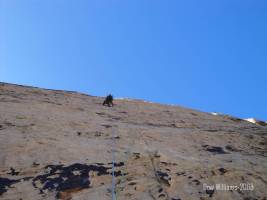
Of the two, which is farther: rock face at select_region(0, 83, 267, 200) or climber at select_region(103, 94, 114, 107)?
climber at select_region(103, 94, 114, 107)

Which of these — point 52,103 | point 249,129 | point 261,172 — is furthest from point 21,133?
point 249,129

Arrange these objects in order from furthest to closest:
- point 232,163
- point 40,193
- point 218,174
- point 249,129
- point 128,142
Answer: point 249,129 → point 128,142 → point 232,163 → point 218,174 → point 40,193

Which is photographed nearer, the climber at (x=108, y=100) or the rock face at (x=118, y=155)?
the rock face at (x=118, y=155)

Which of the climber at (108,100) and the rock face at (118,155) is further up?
the climber at (108,100)

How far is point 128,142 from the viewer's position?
1135 cm

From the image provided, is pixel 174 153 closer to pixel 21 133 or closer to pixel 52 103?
pixel 21 133

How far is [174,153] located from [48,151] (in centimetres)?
368

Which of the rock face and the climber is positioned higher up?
the climber

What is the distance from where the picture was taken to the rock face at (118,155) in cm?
784

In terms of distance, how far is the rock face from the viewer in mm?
7844

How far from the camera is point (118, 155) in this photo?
9.84 metres

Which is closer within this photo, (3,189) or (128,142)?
(3,189)

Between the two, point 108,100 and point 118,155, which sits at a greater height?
point 108,100

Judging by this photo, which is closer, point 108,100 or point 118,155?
point 118,155
